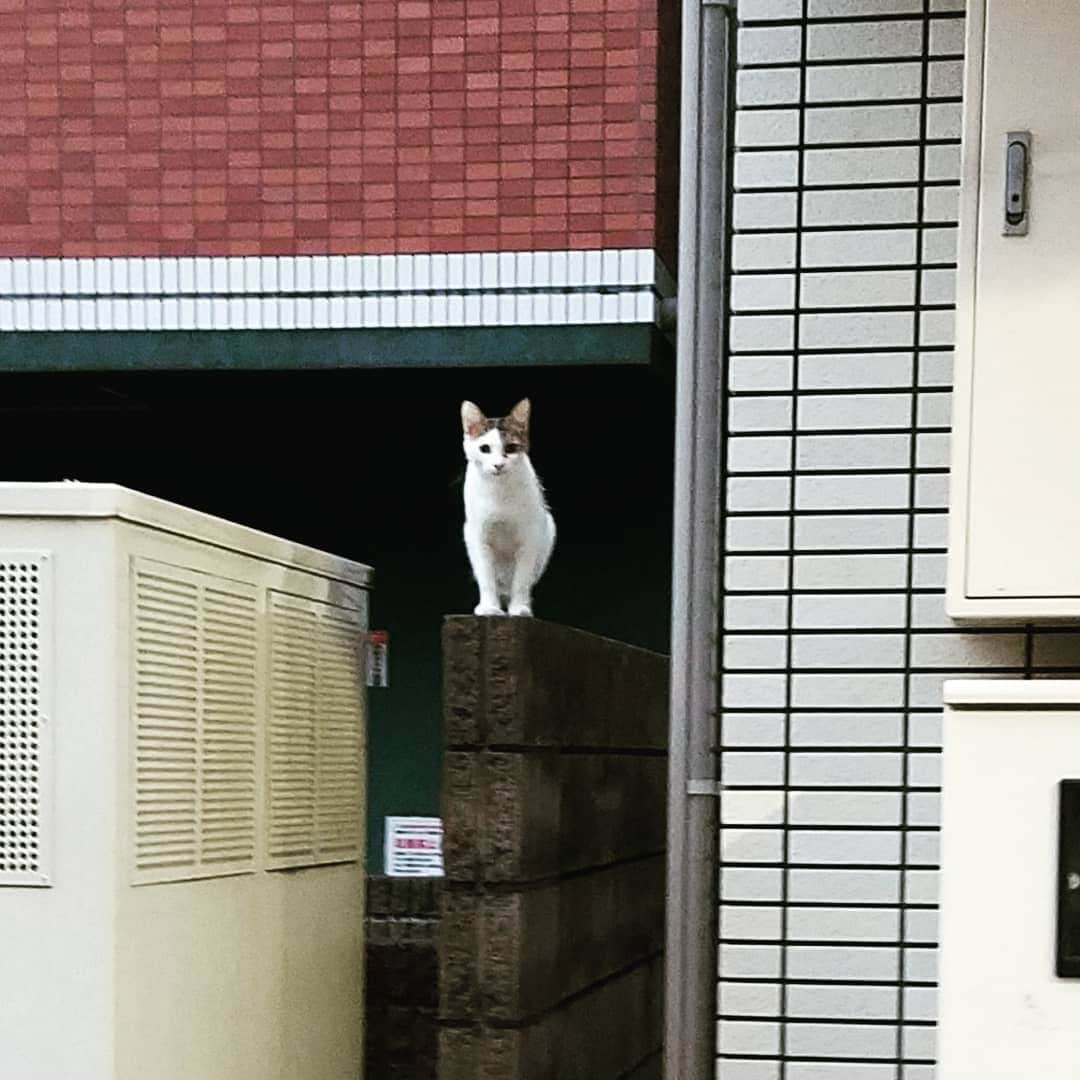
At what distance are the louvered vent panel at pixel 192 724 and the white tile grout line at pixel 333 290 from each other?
4.02 meters

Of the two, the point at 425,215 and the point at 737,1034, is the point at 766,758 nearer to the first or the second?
the point at 737,1034

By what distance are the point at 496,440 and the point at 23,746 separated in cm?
235

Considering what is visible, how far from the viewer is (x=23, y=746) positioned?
2.72 metres

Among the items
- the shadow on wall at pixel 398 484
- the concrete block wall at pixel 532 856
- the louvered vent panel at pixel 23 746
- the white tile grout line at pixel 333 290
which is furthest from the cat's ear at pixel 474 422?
the shadow on wall at pixel 398 484

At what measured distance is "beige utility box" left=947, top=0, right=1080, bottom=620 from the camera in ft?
6.69

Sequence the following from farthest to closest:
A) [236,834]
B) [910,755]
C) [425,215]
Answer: [425,215] < [236,834] < [910,755]

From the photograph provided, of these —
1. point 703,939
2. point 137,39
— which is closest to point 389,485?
point 137,39

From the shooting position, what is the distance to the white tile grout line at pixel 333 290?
726 centimetres

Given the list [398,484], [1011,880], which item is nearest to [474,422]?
[1011,880]

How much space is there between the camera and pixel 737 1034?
7.69ft

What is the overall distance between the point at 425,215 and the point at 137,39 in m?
1.52

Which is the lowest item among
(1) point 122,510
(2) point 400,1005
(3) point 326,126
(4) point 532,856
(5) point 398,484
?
(2) point 400,1005

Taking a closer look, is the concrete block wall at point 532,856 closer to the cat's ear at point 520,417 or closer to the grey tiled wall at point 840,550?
the cat's ear at point 520,417

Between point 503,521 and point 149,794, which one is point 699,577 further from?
point 503,521
